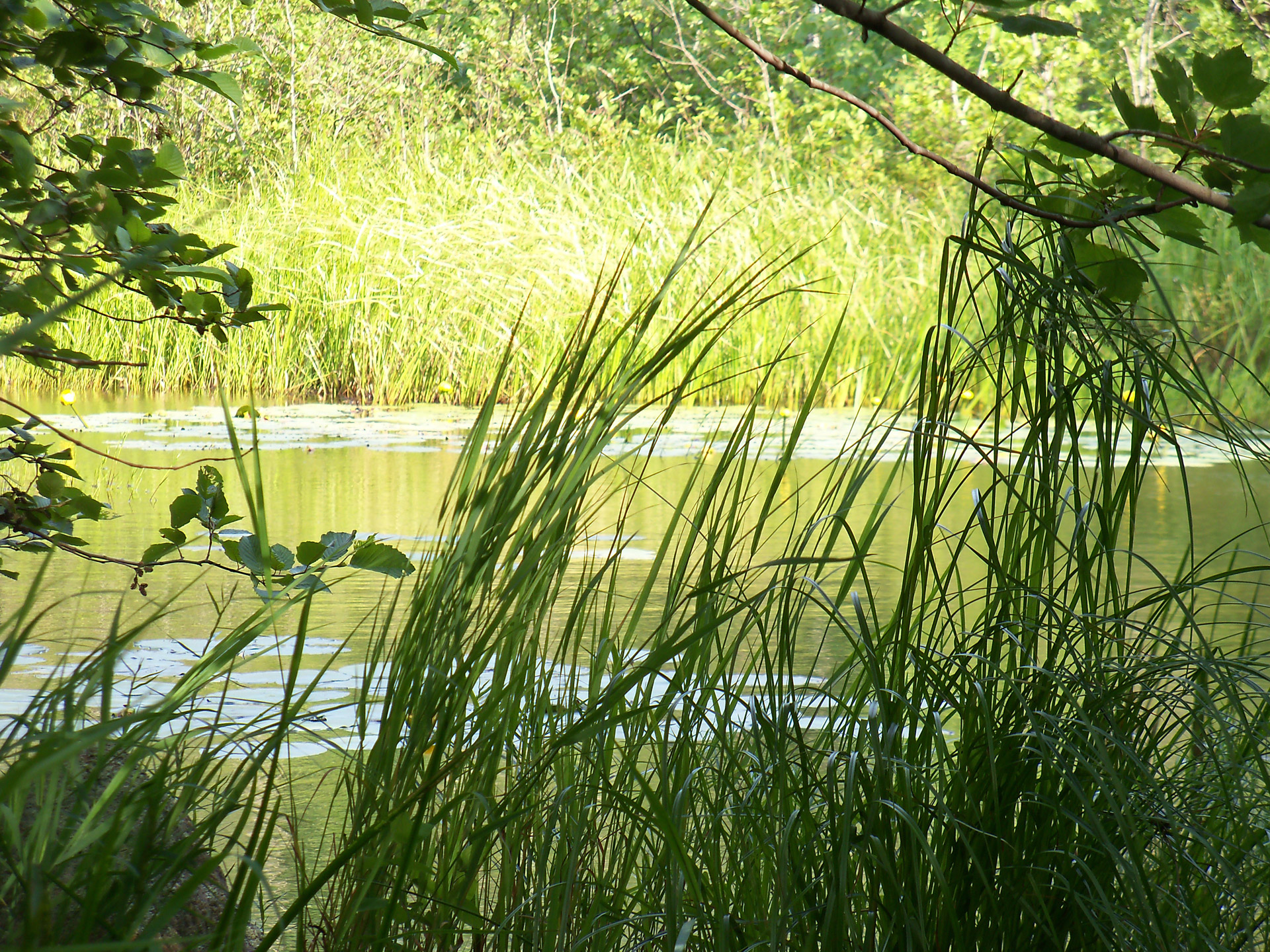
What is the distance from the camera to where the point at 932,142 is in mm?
10125

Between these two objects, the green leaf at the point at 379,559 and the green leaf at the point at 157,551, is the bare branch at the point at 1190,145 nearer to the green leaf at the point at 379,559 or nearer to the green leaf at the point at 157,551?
the green leaf at the point at 379,559

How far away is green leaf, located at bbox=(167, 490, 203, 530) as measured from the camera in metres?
1.37

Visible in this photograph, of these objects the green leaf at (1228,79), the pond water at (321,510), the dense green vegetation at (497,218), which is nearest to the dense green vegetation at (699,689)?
the green leaf at (1228,79)

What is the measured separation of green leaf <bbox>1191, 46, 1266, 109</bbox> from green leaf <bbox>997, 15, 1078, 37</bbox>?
22cm

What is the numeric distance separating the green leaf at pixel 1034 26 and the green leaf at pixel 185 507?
924 millimetres

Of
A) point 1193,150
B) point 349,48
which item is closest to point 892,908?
point 1193,150

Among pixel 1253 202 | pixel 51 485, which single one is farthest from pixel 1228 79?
pixel 51 485

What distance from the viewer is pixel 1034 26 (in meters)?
0.77

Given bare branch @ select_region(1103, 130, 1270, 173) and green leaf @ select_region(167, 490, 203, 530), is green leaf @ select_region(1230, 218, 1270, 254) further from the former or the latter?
green leaf @ select_region(167, 490, 203, 530)

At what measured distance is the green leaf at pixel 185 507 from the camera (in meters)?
1.37

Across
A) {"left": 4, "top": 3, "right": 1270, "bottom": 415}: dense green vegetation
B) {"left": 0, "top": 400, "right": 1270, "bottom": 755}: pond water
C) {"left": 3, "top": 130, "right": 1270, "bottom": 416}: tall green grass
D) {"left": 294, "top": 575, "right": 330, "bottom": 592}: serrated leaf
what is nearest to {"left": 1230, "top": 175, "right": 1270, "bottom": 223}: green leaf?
{"left": 0, "top": 400, "right": 1270, "bottom": 755}: pond water

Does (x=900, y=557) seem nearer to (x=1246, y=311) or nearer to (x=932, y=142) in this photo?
(x=1246, y=311)

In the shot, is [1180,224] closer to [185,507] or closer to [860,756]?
[860,756]

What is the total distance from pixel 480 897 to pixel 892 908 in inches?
19.8
